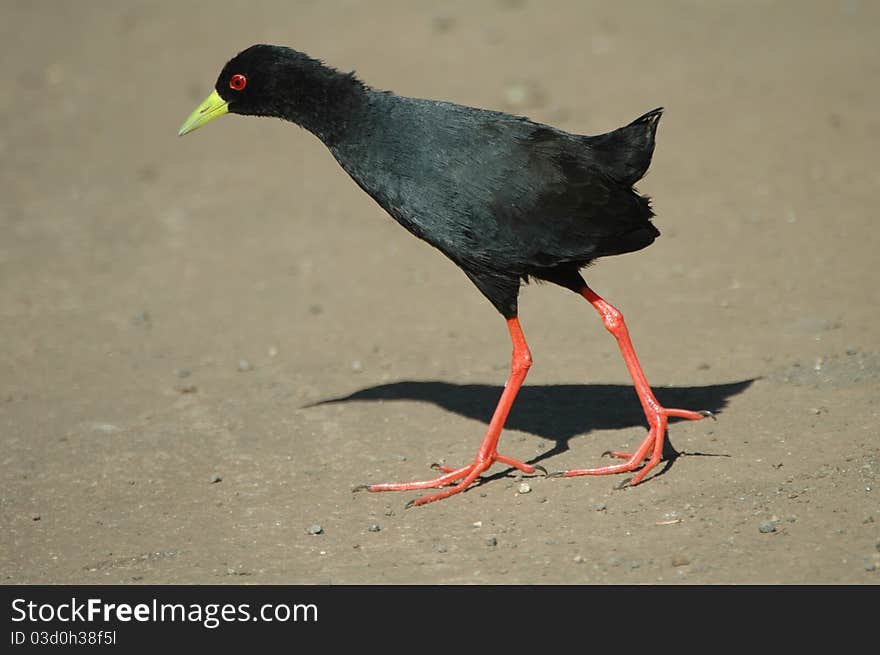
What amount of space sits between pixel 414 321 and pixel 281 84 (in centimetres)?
267

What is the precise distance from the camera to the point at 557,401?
7.53 m

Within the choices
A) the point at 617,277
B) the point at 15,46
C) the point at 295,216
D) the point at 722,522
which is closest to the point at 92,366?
the point at 295,216

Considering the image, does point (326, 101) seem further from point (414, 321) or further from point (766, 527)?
point (766, 527)

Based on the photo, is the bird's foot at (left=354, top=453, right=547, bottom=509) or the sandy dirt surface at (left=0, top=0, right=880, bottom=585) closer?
the sandy dirt surface at (left=0, top=0, right=880, bottom=585)

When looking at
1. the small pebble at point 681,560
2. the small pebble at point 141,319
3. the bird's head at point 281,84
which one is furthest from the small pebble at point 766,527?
the small pebble at point 141,319

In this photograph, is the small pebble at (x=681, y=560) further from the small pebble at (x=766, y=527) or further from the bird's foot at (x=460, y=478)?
the bird's foot at (x=460, y=478)

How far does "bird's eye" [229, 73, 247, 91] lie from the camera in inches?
277

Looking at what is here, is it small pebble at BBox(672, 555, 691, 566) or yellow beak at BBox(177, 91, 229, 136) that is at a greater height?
yellow beak at BBox(177, 91, 229, 136)

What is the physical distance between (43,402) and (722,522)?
184 inches

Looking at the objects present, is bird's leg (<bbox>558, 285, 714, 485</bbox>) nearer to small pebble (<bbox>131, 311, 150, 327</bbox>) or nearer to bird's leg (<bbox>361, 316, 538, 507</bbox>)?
bird's leg (<bbox>361, 316, 538, 507</bbox>)

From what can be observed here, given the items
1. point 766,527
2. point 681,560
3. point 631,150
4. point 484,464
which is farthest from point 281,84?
point 766,527

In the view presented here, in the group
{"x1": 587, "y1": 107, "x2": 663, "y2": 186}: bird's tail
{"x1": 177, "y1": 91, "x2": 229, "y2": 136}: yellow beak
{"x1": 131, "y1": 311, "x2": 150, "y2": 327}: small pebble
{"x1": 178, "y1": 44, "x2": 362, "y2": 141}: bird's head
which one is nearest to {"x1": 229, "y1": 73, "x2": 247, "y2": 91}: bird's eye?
{"x1": 178, "y1": 44, "x2": 362, "y2": 141}: bird's head

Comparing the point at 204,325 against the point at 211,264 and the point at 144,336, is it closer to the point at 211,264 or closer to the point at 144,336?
the point at 144,336

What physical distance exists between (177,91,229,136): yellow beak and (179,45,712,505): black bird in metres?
0.61
